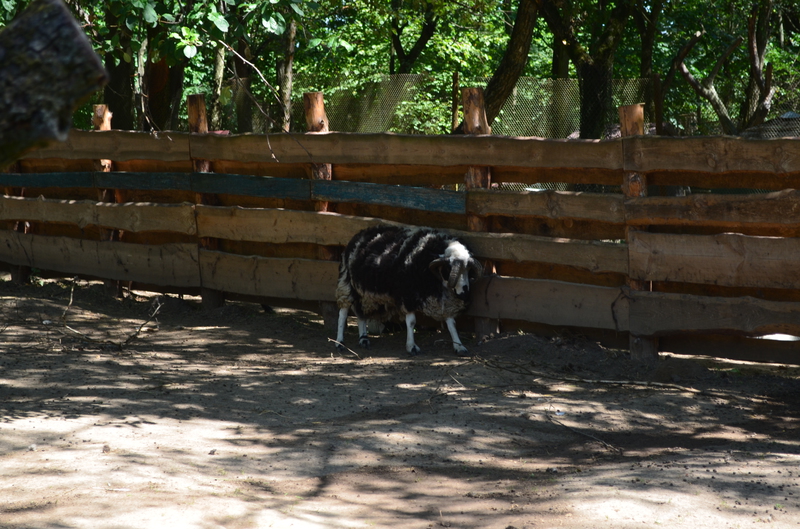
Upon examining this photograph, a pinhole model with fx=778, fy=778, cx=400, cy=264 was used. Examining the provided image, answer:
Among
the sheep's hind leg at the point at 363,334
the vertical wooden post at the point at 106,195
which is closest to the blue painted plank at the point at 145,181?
the vertical wooden post at the point at 106,195

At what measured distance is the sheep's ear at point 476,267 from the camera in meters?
6.76

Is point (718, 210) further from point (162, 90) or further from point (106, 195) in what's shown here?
point (162, 90)

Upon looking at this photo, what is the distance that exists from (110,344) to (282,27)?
3339 millimetres

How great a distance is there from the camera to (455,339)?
7.00m

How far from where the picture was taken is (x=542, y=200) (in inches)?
264

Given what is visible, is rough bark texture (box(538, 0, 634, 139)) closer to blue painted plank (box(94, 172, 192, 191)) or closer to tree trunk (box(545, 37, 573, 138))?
tree trunk (box(545, 37, 573, 138))

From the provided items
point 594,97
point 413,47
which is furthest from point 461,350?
point 413,47

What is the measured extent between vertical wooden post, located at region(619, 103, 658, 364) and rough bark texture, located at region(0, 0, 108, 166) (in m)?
5.22

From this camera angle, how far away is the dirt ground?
356 cm

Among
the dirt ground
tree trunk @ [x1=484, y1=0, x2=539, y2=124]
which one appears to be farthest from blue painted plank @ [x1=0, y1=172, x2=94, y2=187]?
tree trunk @ [x1=484, y1=0, x2=539, y2=124]

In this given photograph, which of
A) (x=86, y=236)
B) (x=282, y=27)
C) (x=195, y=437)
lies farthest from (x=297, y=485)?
(x=86, y=236)

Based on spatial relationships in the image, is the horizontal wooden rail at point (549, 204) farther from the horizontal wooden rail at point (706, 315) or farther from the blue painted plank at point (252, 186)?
the blue painted plank at point (252, 186)

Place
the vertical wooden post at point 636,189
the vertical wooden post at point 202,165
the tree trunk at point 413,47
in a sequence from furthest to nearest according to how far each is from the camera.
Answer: the tree trunk at point 413,47 → the vertical wooden post at point 202,165 → the vertical wooden post at point 636,189

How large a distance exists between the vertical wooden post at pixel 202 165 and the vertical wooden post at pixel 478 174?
10.8 feet
